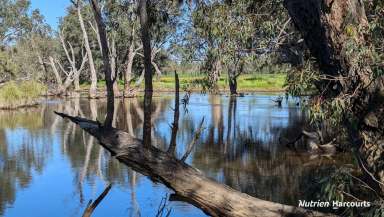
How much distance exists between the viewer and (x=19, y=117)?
2327cm

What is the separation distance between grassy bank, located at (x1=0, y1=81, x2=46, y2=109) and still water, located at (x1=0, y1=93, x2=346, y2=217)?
30.6 feet

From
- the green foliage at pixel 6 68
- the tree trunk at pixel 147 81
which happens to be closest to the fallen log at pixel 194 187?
the tree trunk at pixel 147 81

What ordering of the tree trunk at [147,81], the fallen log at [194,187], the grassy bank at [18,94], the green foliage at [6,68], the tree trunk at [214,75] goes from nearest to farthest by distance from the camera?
the fallen log at [194,187] → the tree trunk at [147,81] → the tree trunk at [214,75] → the grassy bank at [18,94] → the green foliage at [6,68]

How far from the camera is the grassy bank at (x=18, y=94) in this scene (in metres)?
27.7

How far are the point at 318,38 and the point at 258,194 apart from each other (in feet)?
14.6

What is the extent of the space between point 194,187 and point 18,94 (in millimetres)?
Result: 26672

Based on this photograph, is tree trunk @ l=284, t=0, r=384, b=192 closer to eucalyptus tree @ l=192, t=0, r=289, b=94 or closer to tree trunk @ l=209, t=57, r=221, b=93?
tree trunk @ l=209, t=57, r=221, b=93

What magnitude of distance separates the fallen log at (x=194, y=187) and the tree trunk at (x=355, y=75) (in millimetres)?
686

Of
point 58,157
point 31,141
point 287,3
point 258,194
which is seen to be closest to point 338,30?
point 287,3

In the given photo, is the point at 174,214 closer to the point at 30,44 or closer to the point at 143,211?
the point at 143,211

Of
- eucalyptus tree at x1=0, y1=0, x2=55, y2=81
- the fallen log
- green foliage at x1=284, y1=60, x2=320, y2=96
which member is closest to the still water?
green foliage at x1=284, y1=60, x2=320, y2=96

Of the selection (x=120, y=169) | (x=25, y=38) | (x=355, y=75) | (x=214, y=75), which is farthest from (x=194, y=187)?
(x=25, y=38)

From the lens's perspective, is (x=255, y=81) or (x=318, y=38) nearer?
(x=318, y=38)

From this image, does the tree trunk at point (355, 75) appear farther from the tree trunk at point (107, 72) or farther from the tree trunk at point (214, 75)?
the tree trunk at point (214, 75)
